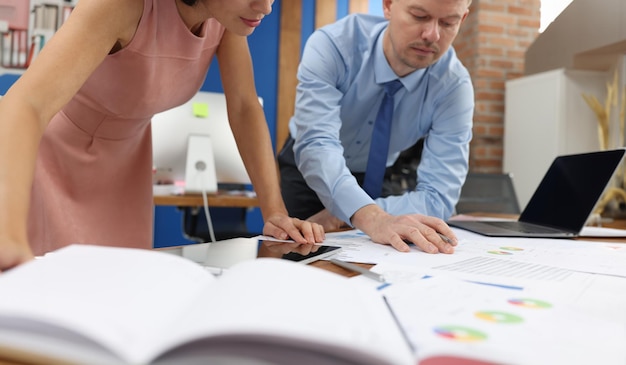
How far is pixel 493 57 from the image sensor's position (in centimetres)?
405

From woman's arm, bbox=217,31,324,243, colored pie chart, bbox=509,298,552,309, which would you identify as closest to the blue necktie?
woman's arm, bbox=217,31,324,243

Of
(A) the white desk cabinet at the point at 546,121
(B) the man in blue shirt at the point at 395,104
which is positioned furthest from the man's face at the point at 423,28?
(A) the white desk cabinet at the point at 546,121

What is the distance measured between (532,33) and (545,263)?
3.86m

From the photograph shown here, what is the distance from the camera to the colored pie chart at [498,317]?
462 millimetres

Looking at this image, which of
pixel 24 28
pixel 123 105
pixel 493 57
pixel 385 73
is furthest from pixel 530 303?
pixel 493 57

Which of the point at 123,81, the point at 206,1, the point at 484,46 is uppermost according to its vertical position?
the point at 484,46

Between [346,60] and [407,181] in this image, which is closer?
[346,60]

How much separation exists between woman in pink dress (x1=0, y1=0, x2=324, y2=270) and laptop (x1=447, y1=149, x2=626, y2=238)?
1.86ft

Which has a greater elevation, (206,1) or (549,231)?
(206,1)

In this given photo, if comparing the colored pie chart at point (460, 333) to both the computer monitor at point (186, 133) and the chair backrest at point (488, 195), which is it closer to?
the computer monitor at point (186, 133)

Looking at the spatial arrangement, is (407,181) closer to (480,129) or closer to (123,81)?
(480,129)

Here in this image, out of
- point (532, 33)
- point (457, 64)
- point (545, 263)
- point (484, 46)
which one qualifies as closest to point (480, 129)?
point (484, 46)

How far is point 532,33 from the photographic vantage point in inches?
163

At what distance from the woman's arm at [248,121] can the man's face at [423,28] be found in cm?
44
